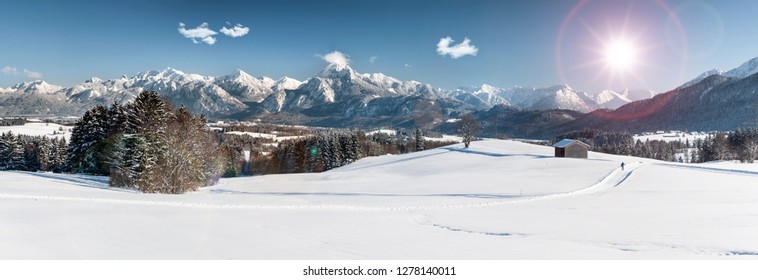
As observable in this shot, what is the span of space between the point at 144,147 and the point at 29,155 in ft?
250

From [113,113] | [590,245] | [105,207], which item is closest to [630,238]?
[590,245]

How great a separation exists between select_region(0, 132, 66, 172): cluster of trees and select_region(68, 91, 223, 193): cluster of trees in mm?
20915

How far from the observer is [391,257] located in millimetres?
11875

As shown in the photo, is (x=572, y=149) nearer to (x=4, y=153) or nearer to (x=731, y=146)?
(x=731, y=146)

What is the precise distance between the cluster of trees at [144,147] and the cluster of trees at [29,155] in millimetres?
20915

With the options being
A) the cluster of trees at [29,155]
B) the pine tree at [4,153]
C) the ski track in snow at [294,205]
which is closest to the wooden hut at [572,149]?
the ski track in snow at [294,205]

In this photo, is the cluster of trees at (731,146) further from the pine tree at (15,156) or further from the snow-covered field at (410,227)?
the pine tree at (15,156)

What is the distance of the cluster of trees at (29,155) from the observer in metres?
A: 71.5

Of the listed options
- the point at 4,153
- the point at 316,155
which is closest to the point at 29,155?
the point at 4,153

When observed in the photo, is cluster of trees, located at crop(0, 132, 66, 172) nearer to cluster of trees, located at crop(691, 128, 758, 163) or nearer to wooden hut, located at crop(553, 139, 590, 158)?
wooden hut, located at crop(553, 139, 590, 158)

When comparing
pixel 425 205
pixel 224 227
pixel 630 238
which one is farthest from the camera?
pixel 425 205

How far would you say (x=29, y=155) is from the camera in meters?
85.2
